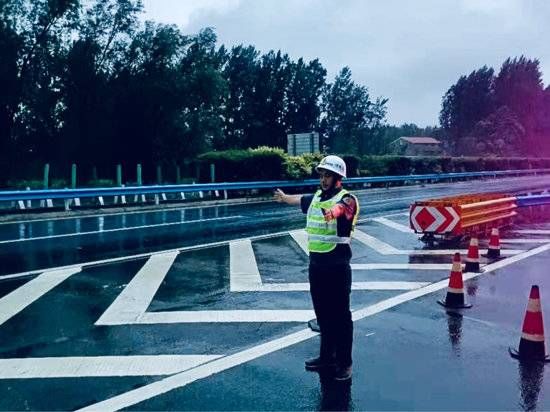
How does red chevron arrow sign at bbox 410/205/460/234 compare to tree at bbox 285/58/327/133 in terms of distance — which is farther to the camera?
tree at bbox 285/58/327/133

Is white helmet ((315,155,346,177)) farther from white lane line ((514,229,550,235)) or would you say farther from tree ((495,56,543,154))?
tree ((495,56,543,154))

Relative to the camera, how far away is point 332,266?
4.86m

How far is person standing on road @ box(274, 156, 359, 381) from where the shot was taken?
190 inches

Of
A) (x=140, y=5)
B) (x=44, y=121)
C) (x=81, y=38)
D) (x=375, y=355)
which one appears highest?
(x=140, y=5)

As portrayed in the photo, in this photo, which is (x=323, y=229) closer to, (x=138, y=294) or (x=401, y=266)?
(x=138, y=294)

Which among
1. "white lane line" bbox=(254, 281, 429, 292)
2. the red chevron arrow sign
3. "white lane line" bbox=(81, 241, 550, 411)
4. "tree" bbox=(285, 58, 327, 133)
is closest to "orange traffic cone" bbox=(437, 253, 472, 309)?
"white lane line" bbox=(81, 241, 550, 411)

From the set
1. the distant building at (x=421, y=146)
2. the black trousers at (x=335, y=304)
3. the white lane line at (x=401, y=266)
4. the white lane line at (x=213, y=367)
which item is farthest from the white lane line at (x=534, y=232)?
the distant building at (x=421, y=146)

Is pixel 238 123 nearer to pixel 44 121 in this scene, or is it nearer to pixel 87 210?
pixel 44 121

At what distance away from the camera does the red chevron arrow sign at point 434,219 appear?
39.0 feet

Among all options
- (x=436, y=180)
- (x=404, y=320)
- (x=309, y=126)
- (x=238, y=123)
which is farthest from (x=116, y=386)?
(x=309, y=126)

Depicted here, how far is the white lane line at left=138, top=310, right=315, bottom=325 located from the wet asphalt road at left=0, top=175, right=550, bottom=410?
1.4 inches

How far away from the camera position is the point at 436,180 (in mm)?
39656

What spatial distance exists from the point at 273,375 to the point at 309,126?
6997 cm

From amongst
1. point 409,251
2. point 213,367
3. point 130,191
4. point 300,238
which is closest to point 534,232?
point 409,251
